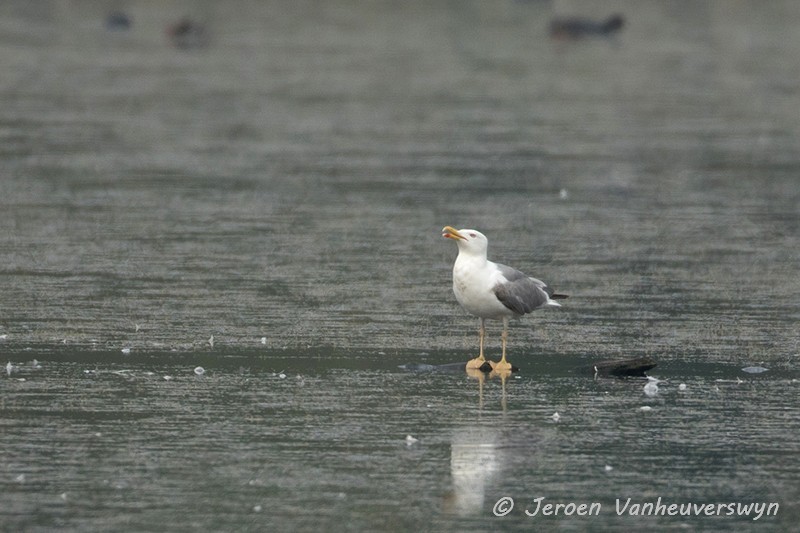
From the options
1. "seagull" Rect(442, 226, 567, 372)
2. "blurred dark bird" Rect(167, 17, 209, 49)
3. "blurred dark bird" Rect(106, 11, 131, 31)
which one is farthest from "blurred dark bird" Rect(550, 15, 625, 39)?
"seagull" Rect(442, 226, 567, 372)

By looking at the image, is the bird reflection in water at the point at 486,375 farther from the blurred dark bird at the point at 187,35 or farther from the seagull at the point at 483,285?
the blurred dark bird at the point at 187,35

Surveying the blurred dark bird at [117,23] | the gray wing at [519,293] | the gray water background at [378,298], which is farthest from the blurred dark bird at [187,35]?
the gray wing at [519,293]

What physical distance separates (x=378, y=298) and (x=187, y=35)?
2459 cm

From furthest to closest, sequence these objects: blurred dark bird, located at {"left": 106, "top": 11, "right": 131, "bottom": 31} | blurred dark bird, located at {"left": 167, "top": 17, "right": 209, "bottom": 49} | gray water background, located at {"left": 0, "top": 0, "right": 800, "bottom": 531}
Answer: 1. blurred dark bird, located at {"left": 106, "top": 11, "right": 131, "bottom": 31}
2. blurred dark bird, located at {"left": 167, "top": 17, "right": 209, "bottom": 49}
3. gray water background, located at {"left": 0, "top": 0, "right": 800, "bottom": 531}

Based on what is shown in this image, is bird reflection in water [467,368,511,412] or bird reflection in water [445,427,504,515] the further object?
bird reflection in water [467,368,511,412]

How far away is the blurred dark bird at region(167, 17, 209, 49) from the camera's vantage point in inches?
1361

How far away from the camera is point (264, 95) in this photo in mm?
25156

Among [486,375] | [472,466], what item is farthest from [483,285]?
[472,466]

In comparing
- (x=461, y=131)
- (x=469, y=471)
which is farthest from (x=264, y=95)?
(x=469, y=471)

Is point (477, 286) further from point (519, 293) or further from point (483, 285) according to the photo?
point (519, 293)

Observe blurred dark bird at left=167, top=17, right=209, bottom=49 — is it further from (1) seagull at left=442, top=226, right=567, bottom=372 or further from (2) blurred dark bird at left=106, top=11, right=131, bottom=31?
(1) seagull at left=442, top=226, right=567, bottom=372

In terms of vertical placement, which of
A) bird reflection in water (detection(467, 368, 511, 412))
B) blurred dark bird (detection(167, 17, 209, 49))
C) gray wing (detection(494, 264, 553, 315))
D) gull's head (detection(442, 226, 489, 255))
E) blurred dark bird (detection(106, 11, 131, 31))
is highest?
blurred dark bird (detection(106, 11, 131, 31))

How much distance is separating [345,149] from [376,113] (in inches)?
139

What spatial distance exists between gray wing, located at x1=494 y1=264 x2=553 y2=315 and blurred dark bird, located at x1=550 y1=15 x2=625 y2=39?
2723cm
